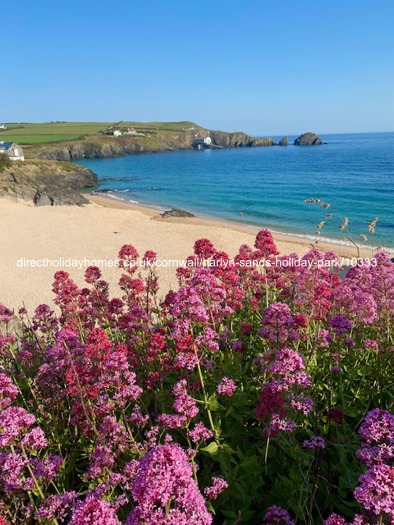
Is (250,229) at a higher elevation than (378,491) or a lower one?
lower

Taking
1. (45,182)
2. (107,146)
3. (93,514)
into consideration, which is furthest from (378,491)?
(107,146)

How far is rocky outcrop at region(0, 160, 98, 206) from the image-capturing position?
48.9m

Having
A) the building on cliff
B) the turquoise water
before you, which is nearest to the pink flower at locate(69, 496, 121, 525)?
the turquoise water

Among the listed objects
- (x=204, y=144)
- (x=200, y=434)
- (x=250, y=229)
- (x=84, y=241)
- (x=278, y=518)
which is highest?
(x=204, y=144)

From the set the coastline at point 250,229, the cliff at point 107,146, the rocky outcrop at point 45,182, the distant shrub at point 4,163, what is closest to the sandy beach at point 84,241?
the coastline at point 250,229

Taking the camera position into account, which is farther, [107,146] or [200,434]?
[107,146]

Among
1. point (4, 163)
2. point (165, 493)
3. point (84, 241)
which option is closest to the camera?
point (165, 493)

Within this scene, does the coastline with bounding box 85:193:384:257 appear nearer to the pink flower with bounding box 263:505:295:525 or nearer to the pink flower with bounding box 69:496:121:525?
the pink flower with bounding box 263:505:295:525

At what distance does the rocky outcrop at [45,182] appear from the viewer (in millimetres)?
48938

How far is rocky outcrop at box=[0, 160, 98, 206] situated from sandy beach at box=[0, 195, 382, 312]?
13.6ft

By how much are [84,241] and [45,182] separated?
142 ft

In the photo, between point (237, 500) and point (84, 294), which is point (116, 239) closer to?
point (84, 294)

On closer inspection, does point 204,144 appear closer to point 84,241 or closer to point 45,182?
point 45,182

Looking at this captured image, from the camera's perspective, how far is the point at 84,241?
30188 mm
